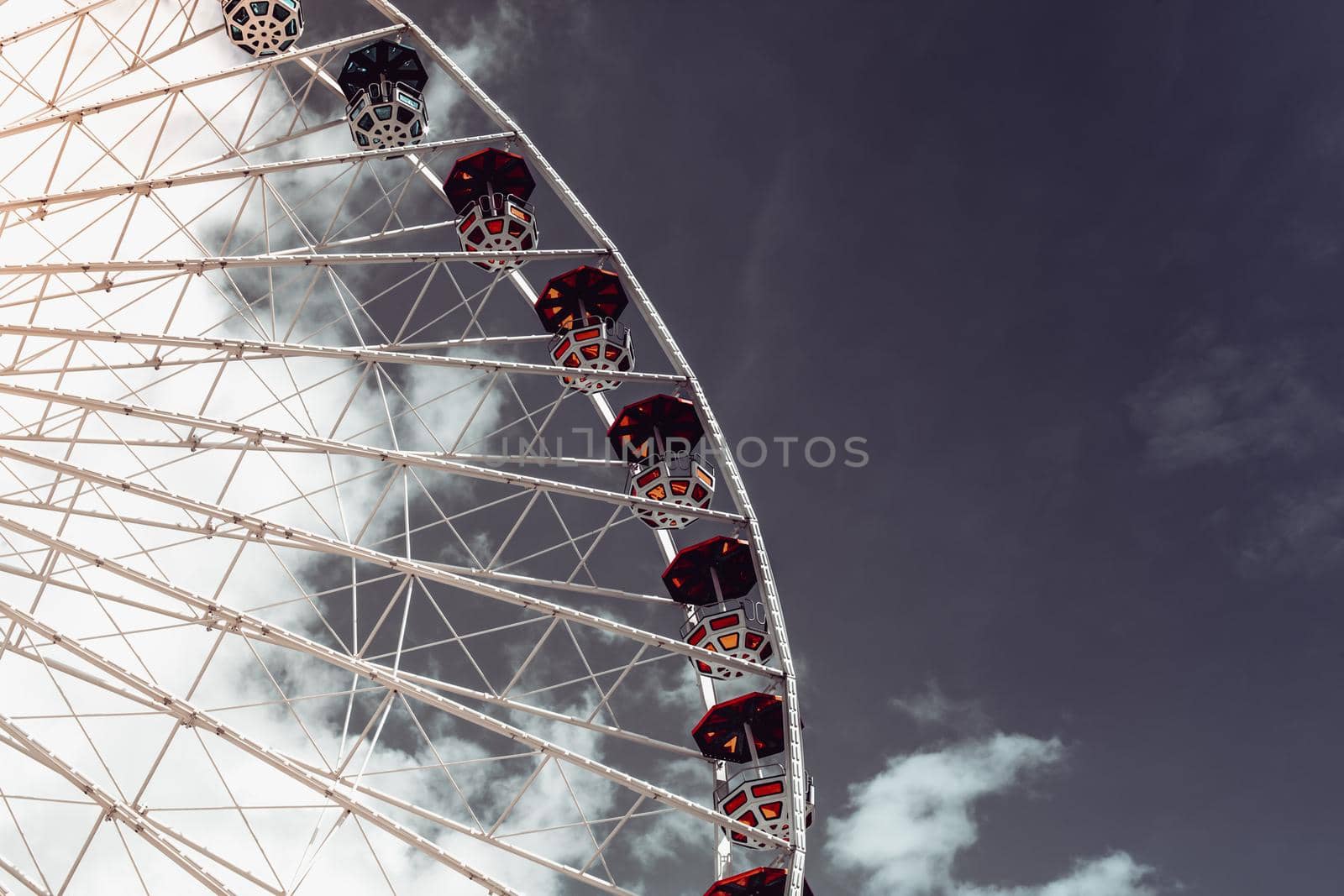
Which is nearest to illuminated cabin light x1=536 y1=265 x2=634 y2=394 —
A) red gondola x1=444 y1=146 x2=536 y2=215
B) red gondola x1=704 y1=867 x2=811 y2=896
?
red gondola x1=444 y1=146 x2=536 y2=215

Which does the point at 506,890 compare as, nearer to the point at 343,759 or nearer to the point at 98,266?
the point at 343,759

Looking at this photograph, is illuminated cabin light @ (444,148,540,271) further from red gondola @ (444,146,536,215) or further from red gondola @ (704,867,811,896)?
red gondola @ (704,867,811,896)

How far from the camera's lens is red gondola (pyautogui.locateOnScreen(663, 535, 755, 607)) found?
23594mm

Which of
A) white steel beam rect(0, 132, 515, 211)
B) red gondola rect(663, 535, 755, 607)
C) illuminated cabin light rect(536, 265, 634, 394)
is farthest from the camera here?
illuminated cabin light rect(536, 265, 634, 394)

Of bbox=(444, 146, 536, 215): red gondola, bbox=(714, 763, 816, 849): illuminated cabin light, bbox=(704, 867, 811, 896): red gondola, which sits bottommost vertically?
bbox=(704, 867, 811, 896): red gondola

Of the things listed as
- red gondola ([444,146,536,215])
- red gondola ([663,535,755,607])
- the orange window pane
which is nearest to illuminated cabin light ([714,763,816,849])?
the orange window pane

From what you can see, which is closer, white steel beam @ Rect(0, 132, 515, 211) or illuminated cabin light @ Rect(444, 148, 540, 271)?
white steel beam @ Rect(0, 132, 515, 211)

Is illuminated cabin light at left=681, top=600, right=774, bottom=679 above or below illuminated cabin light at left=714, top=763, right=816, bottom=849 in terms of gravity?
above

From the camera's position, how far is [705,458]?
2464 centimetres

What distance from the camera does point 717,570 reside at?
23766mm

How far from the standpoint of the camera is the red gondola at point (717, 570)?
2359cm

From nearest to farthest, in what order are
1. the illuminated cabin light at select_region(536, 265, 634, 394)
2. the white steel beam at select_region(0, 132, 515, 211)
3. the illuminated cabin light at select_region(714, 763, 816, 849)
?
1. the white steel beam at select_region(0, 132, 515, 211)
2. the illuminated cabin light at select_region(714, 763, 816, 849)
3. the illuminated cabin light at select_region(536, 265, 634, 394)

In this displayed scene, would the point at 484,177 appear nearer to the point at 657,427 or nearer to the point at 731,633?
the point at 657,427

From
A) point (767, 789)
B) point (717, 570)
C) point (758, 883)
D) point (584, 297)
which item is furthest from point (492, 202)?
point (758, 883)
